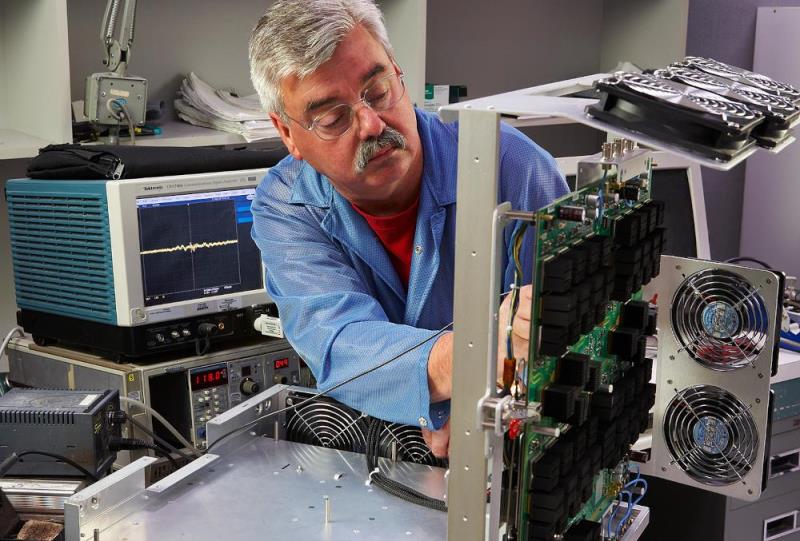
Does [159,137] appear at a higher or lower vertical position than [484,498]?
higher

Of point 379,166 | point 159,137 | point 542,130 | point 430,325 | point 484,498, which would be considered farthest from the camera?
point 542,130

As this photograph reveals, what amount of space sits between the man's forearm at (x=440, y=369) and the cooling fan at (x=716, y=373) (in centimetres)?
36

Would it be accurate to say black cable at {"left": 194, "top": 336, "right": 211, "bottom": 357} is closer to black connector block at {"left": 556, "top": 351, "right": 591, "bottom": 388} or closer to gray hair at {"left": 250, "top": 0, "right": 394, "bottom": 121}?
gray hair at {"left": 250, "top": 0, "right": 394, "bottom": 121}

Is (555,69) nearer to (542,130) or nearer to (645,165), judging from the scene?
(542,130)

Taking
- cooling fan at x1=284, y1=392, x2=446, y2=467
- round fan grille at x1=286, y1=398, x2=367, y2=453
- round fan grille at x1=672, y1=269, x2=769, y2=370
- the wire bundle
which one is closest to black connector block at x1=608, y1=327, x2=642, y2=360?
round fan grille at x1=672, y1=269, x2=769, y2=370

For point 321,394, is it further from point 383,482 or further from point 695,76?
point 695,76

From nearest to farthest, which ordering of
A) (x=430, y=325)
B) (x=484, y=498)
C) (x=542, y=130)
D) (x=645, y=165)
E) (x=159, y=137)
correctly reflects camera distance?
1. (x=484, y=498)
2. (x=645, y=165)
3. (x=430, y=325)
4. (x=159, y=137)
5. (x=542, y=130)

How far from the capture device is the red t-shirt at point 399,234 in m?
1.66

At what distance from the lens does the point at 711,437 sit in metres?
1.38

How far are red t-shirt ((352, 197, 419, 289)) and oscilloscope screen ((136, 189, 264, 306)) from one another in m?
0.48

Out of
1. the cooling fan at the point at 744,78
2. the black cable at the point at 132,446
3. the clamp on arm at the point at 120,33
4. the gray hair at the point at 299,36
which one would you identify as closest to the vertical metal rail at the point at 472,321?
the cooling fan at the point at 744,78

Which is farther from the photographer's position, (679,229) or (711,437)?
(679,229)

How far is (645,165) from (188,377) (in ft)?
3.39

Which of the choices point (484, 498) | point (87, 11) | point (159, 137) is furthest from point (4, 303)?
point (484, 498)
